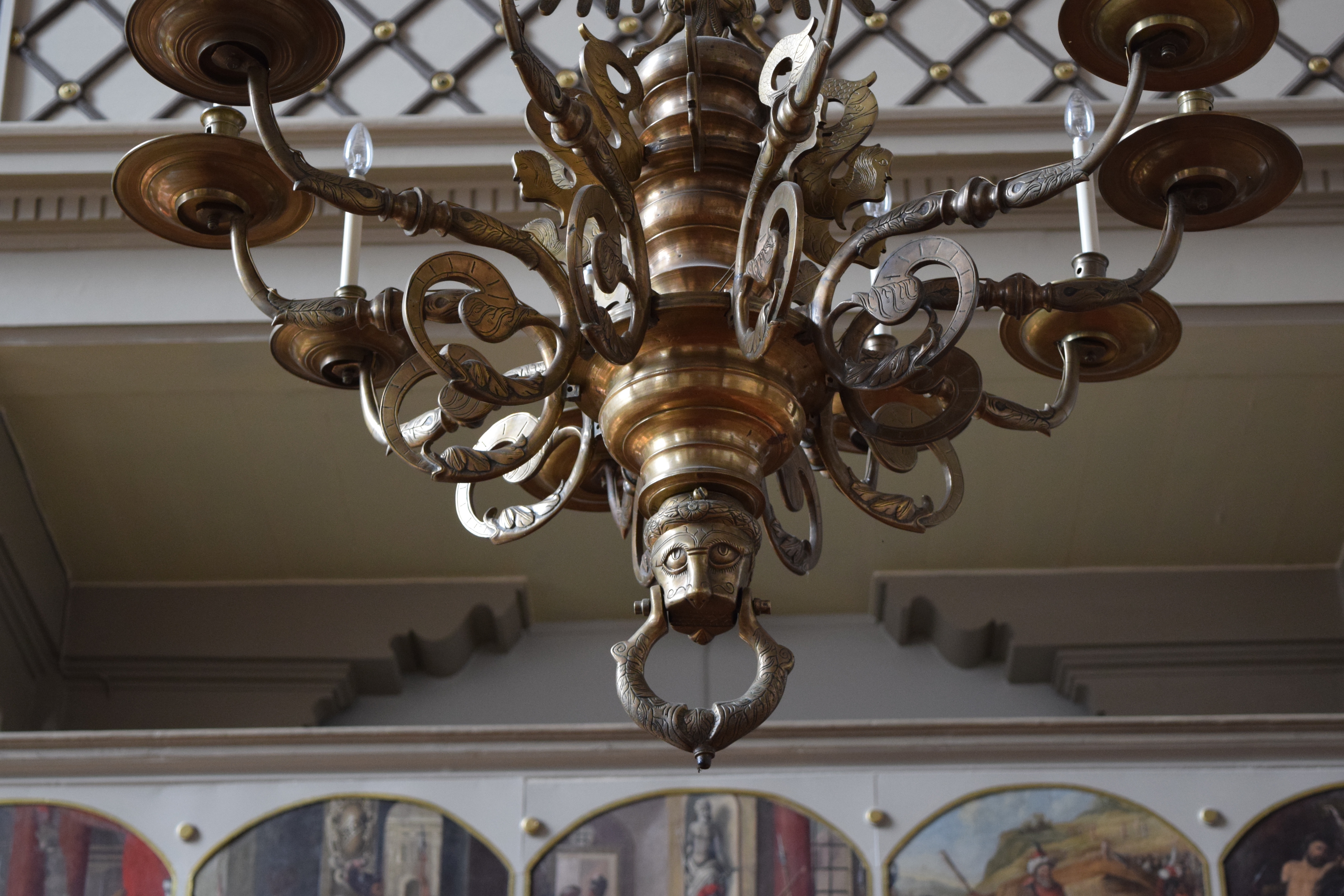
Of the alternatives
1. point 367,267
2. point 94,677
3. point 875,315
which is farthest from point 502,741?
point 875,315

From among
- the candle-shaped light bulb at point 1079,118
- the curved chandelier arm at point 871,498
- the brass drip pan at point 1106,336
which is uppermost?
the candle-shaped light bulb at point 1079,118

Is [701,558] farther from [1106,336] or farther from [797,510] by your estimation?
[1106,336]

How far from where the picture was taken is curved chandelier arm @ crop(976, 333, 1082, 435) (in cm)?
248

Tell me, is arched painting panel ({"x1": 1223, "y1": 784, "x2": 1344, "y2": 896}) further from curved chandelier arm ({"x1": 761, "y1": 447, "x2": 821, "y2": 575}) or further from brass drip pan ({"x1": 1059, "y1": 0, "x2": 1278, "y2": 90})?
brass drip pan ({"x1": 1059, "y1": 0, "x2": 1278, "y2": 90})

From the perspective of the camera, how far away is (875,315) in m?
2.21

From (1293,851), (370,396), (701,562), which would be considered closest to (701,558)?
(701,562)

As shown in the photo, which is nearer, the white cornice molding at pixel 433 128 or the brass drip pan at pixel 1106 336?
the brass drip pan at pixel 1106 336

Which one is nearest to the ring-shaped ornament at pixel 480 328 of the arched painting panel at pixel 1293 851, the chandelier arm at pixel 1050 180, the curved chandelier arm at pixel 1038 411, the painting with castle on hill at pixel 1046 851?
the chandelier arm at pixel 1050 180

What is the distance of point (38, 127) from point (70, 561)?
178 cm

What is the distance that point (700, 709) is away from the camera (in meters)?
2.11

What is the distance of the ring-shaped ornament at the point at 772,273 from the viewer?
204 cm

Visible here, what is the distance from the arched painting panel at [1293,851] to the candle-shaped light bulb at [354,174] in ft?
10.3

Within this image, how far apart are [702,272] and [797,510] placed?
42 centimetres

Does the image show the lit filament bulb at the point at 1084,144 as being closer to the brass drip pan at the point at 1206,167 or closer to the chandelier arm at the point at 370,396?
the brass drip pan at the point at 1206,167
